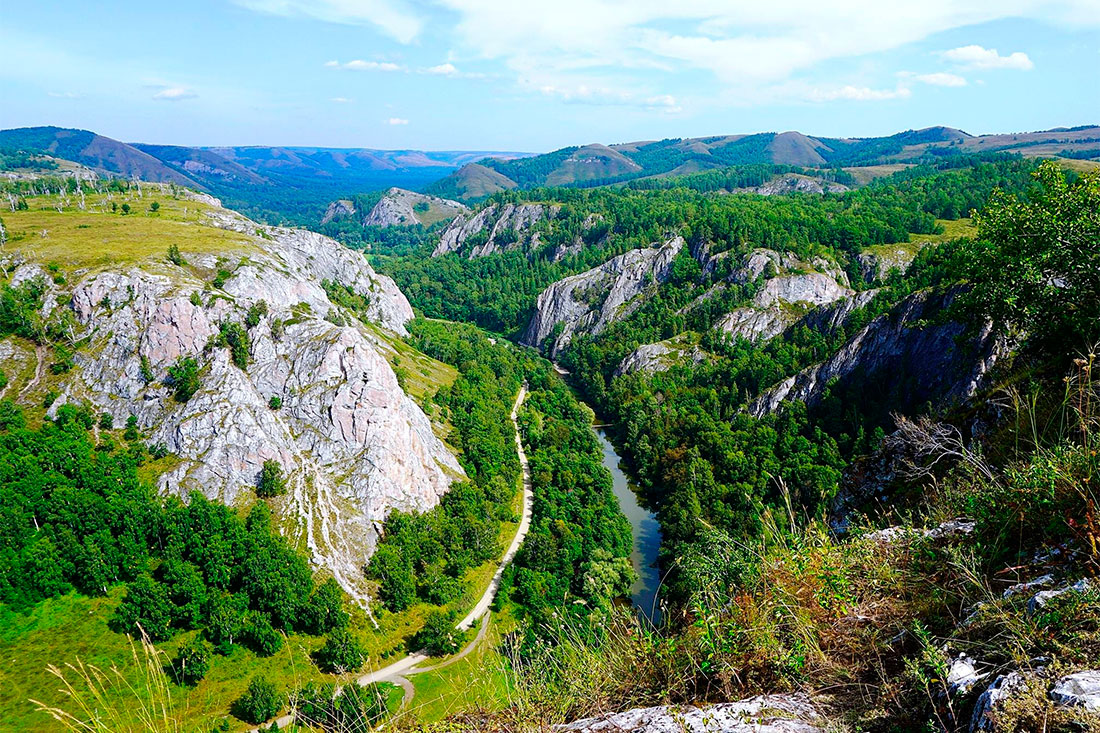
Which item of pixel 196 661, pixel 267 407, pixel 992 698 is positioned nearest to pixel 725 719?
pixel 992 698

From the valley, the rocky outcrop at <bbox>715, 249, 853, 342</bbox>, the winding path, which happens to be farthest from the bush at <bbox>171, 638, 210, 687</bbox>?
the rocky outcrop at <bbox>715, 249, 853, 342</bbox>

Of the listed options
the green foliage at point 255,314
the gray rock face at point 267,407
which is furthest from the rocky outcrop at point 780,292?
the green foliage at point 255,314

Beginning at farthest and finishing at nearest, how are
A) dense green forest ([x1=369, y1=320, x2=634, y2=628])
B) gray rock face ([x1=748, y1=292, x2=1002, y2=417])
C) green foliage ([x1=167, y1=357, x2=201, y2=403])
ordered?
gray rock face ([x1=748, y1=292, x2=1002, y2=417]) < green foliage ([x1=167, y1=357, x2=201, y2=403]) < dense green forest ([x1=369, y1=320, x2=634, y2=628])

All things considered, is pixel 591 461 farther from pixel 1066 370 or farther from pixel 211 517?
pixel 1066 370

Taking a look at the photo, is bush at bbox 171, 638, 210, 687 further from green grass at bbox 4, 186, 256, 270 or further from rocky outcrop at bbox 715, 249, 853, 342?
rocky outcrop at bbox 715, 249, 853, 342

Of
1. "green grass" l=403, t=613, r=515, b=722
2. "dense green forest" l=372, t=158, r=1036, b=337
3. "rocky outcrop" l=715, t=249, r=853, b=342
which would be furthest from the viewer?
"dense green forest" l=372, t=158, r=1036, b=337

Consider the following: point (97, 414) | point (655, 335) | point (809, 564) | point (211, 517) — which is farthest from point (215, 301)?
point (655, 335)

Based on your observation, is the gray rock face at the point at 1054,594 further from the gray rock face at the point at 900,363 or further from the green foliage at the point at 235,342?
the green foliage at the point at 235,342
